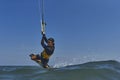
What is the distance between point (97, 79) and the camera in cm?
1841

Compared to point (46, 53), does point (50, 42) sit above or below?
above

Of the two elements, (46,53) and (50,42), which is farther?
(46,53)

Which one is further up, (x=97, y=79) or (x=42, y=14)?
(x=42, y=14)

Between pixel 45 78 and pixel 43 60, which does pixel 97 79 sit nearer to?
pixel 45 78

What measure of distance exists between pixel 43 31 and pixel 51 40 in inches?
61.5

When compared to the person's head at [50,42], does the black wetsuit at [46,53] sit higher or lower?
lower

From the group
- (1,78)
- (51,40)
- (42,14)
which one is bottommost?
(1,78)

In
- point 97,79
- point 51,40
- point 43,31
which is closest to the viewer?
point 97,79

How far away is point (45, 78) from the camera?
18.6 metres

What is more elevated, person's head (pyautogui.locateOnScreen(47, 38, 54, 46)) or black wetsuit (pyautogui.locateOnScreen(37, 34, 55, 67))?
person's head (pyautogui.locateOnScreen(47, 38, 54, 46))

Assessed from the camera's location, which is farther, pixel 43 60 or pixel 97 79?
pixel 43 60

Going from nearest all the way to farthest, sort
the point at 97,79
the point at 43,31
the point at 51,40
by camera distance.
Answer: the point at 97,79, the point at 43,31, the point at 51,40

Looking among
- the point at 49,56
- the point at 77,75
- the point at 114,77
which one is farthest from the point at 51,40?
the point at 114,77

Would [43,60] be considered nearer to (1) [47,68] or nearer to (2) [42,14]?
(1) [47,68]
